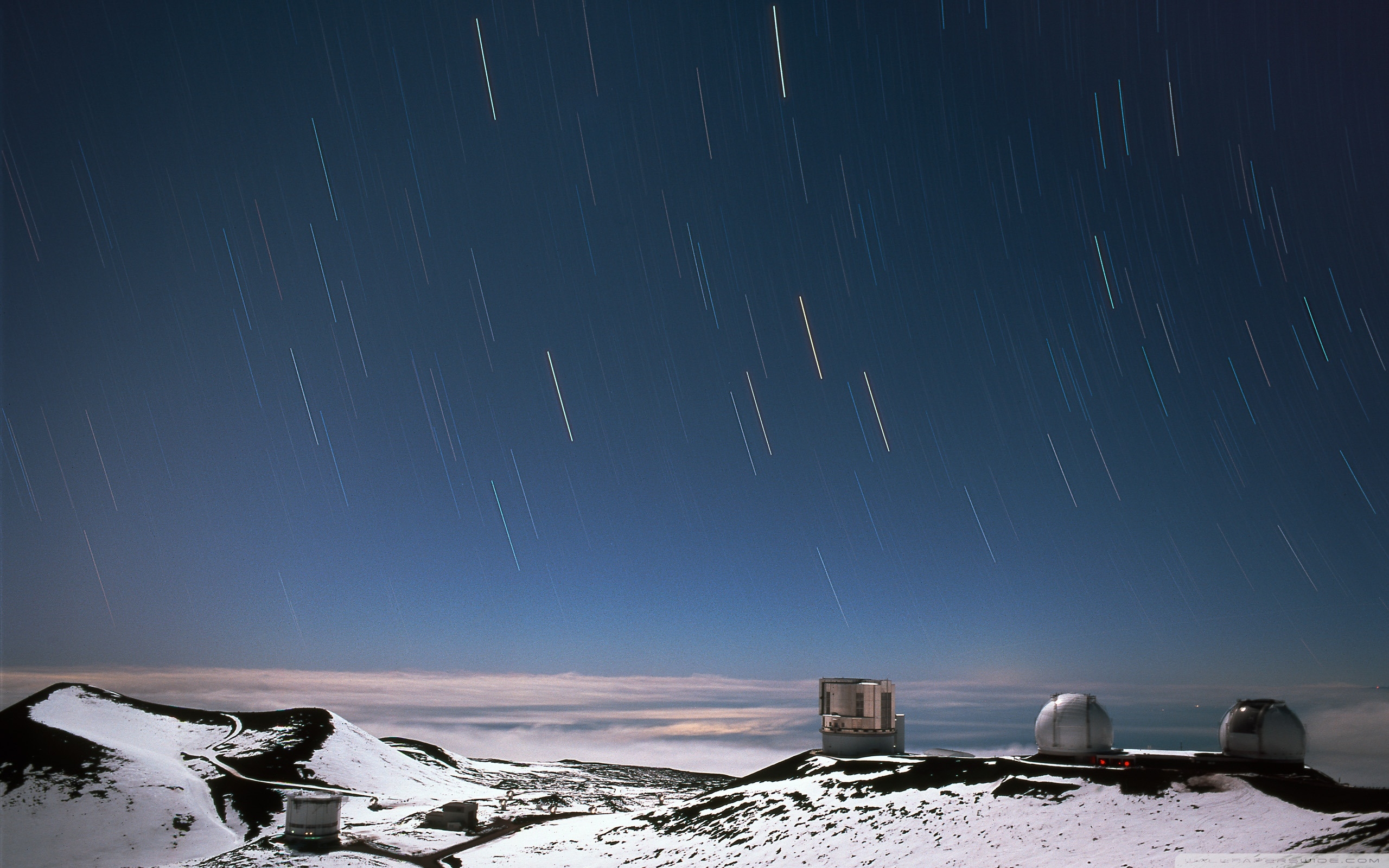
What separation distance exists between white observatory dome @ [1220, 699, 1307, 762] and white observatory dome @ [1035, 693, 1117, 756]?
470 centimetres

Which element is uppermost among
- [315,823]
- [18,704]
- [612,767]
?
[18,704]

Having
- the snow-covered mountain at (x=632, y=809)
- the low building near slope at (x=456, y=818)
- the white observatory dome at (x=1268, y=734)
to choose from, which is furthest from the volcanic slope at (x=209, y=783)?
the white observatory dome at (x=1268, y=734)

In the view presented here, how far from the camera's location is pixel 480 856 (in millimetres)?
42000

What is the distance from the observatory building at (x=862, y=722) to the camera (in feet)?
146

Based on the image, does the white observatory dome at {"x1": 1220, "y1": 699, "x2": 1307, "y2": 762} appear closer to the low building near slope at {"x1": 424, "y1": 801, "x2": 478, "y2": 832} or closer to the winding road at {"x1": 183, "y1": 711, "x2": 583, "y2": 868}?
the winding road at {"x1": 183, "y1": 711, "x2": 583, "y2": 868}

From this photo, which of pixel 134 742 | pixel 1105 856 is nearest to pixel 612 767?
pixel 134 742

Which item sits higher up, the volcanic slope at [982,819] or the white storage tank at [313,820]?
the white storage tank at [313,820]

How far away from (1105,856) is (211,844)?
5547cm

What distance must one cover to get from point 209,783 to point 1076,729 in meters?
67.4

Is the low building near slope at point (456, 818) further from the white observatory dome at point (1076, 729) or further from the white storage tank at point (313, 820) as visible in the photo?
the white observatory dome at point (1076, 729)

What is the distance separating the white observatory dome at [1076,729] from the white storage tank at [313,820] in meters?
37.2

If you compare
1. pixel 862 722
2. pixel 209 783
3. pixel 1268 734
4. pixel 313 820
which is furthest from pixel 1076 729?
pixel 209 783

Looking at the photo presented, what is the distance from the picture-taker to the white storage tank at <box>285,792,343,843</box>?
46.3 metres

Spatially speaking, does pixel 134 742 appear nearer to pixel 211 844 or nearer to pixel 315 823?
pixel 211 844
